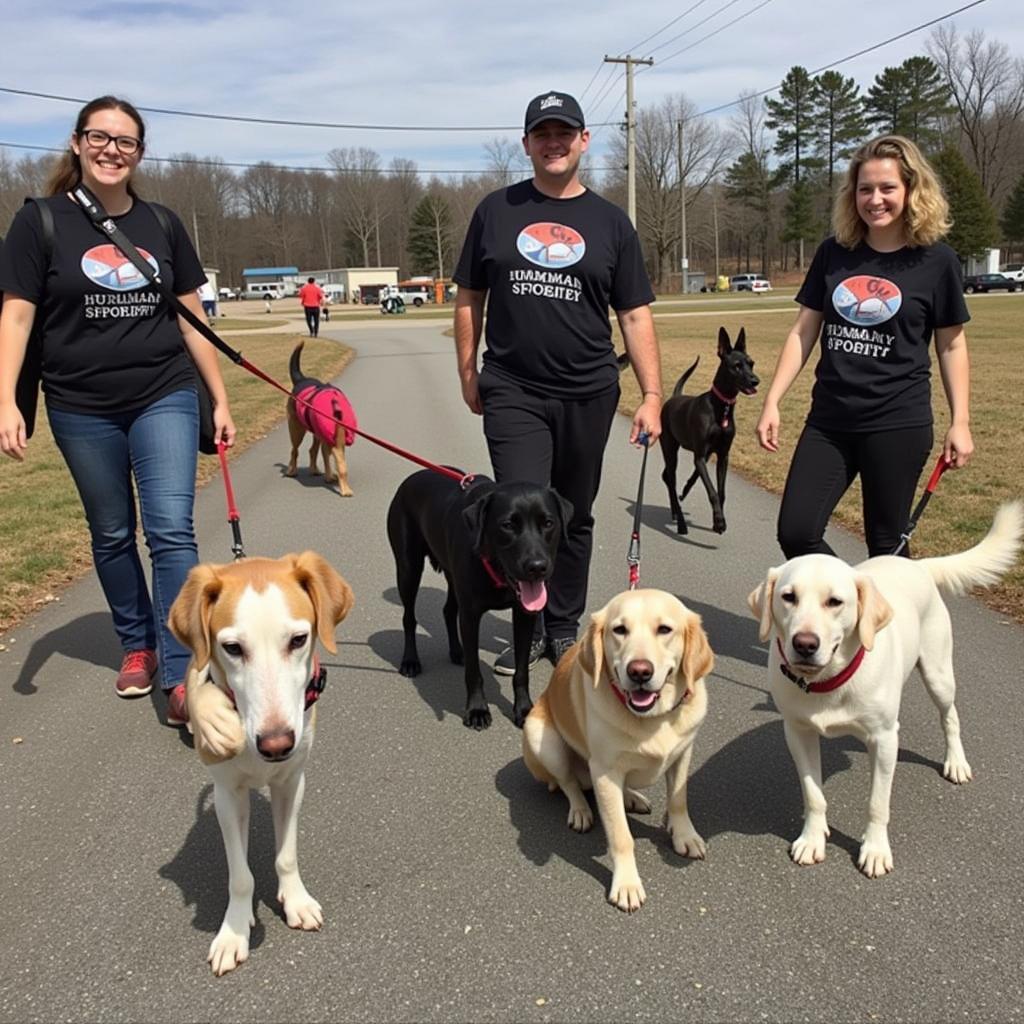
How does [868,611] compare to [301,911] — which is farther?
[868,611]

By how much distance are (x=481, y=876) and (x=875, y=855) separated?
4.35 ft

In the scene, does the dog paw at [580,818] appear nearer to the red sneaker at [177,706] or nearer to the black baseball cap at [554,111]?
the red sneaker at [177,706]

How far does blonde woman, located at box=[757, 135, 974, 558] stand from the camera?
389cm

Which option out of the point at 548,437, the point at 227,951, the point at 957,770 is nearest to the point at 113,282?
the point at 548,437

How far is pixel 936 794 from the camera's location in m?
3.34

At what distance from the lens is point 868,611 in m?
2.79

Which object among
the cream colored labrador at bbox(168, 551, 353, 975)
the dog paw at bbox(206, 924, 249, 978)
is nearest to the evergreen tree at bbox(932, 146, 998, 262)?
the cream colored labrador at bbox(168, 551, 353, 975)

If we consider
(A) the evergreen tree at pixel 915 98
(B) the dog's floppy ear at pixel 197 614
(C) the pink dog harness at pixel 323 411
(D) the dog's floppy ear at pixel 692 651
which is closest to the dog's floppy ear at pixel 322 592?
(B) the dog's floppy ear at pixel 197 614

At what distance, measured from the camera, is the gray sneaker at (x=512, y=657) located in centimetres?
477

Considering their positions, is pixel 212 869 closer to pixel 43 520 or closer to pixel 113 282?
pixel 113 282

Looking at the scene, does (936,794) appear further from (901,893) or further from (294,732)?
(294,732)

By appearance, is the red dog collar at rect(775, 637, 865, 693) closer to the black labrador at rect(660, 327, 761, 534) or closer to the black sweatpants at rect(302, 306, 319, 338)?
the black labrador at rect(660, 327, 761, 534)

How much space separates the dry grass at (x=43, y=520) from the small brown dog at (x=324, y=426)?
1155 mm

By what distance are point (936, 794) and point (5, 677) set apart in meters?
4.59
